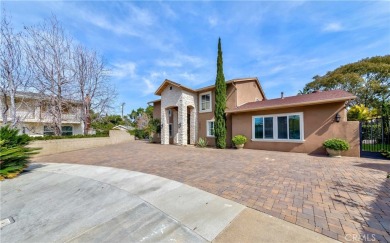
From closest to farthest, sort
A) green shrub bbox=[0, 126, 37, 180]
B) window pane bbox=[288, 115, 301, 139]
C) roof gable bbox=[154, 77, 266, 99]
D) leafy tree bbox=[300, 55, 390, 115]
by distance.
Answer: green shrub bbox=[0, 126, 37, 180] → window pane bbox=[288, 115, 301, 139] → roof gable bbox=[154, 77, 266, 99] → leafy tree bbox=[300, 55, 390, 115]

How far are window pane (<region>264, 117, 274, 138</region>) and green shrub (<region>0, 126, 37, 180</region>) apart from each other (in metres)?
13.5

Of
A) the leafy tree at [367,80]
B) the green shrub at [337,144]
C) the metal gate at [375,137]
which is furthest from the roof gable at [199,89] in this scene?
the leafy tree at [367,80]

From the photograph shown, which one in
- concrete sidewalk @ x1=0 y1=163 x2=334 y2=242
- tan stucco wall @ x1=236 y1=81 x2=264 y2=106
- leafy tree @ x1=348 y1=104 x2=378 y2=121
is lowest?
concrete sidewalk @ x1=0 y1=163 x2=334 y2=242

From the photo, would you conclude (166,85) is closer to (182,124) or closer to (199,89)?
(199,89)

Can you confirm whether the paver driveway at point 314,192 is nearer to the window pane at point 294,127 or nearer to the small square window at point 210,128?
the window pane at point 294,127

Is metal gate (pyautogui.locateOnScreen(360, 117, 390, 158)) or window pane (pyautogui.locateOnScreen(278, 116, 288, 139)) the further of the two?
window pane (pyautogui.locateOnScreen(278, 116, 288, 139))

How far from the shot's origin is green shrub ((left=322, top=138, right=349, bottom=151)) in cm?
877

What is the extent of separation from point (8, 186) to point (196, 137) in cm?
1286

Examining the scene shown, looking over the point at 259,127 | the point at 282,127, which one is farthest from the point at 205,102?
the point at 282,127

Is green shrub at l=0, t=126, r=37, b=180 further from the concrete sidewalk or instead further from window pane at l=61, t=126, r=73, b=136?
window pane at l=61, t=126, r=73, b=136

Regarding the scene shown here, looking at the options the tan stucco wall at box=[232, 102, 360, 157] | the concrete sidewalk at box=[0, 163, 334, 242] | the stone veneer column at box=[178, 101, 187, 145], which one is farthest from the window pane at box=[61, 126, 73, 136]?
the tan stucco wall at box=[232, 102, 360, 157]

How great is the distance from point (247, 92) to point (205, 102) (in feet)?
13.7

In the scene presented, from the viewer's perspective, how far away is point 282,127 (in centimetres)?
1155

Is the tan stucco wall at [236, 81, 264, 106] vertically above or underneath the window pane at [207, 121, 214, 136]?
above
